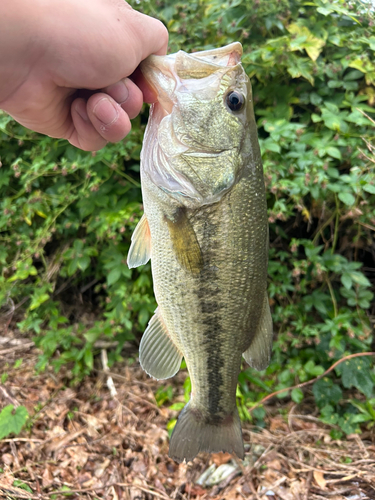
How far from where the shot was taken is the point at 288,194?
7.56 feet

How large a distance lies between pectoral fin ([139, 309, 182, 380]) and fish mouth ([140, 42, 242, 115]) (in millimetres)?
965

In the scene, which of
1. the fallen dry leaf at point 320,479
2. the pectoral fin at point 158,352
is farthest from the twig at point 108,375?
the fallen dry leaf at point 320,479

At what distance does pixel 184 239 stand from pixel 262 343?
2.08ft

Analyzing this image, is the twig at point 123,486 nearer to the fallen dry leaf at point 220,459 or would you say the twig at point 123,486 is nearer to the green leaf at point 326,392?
the fallen dry leaf at point 220,459

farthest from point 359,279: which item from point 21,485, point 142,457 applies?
point 21,485

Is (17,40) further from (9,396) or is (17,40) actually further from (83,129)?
(9,396)

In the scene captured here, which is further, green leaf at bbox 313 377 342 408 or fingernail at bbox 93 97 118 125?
green leaf at bbox 313 377 342 408

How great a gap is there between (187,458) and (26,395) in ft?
6.12

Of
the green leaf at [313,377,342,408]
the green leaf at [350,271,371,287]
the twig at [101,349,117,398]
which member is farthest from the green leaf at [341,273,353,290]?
the twig at [101,349,117,398]

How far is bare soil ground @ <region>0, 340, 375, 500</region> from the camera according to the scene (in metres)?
2.10

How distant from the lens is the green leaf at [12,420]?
2246 mm

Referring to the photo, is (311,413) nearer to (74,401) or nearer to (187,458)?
(187,458)

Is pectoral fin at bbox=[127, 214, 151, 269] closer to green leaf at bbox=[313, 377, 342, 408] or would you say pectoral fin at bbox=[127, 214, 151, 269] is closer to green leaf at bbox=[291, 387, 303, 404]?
green leaf at bbox=[291, 387, 303, 404]

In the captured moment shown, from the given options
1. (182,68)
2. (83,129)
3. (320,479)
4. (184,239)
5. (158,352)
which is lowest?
(320,479)
